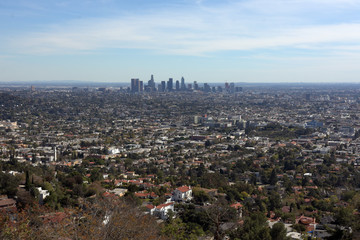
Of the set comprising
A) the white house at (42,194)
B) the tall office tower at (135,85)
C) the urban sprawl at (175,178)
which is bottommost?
the urban sprawl at (175,178)

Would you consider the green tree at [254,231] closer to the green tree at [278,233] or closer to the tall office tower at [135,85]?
the green tree at [278,233]

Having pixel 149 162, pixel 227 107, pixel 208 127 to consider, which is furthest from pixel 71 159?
pixel 227 107

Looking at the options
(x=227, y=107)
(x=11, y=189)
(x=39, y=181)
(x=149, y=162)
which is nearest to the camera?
(x=11, y=189)

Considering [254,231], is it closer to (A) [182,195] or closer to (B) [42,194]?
(A) [182,195]

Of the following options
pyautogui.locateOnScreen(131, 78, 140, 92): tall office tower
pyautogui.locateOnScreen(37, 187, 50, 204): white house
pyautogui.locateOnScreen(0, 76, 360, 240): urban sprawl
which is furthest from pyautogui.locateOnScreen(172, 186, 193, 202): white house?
pyautogui.locateOnScreen(131, 78, 140, 92): tall office tower

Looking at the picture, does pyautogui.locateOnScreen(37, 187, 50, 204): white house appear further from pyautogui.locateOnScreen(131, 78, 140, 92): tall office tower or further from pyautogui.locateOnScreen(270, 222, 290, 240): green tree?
pyautogui.locateOnScreen(131, 78, 140, 92): tall office tower

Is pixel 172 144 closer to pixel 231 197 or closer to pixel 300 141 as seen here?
pixel 300 141

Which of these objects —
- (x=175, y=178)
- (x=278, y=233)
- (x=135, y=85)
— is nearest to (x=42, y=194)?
(x=278, y=233)

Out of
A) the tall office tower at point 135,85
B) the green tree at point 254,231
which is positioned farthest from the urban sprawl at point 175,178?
the tall office tower at point 135,85

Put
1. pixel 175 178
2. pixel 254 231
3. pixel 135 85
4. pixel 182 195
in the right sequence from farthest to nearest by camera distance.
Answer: pixel 135 85
pixel 175 178
pixel 182 195
pixel 254 231

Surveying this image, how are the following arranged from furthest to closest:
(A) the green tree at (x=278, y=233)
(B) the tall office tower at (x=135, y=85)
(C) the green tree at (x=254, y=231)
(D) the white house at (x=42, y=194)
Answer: (B) the tall office tower at (x=135, y=85)
(D) the white house at (x=42, y=194)
(A) the green tree at (x=278, y=233)
(C) the green tree at (x=254, y=231)

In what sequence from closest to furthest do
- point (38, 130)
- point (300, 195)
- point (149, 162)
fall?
point (300, 195)
point (149, 162)
point (38, 130)
